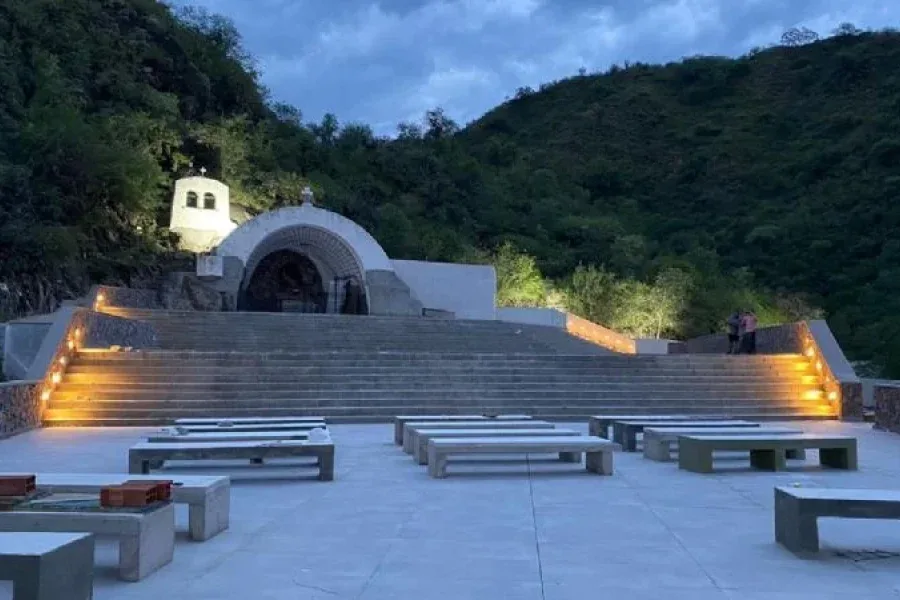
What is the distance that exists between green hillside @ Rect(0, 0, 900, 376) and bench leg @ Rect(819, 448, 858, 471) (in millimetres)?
11583

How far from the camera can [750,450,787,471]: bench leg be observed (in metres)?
8.04

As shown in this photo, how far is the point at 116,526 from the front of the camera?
3.88m

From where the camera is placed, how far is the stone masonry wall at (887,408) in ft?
40.7

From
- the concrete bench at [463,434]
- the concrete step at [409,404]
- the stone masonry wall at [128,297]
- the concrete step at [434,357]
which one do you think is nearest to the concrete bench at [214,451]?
the concrete bench at [463,434]

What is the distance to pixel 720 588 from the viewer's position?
3852mm

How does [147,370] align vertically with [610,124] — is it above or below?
below

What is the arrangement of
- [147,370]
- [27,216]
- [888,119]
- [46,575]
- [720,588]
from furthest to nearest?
[888,119] < [27,216] < [147,370] < [720,588] < [46,575]

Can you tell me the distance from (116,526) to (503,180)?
44.4 m

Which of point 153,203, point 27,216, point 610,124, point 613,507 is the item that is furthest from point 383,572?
point 610,124

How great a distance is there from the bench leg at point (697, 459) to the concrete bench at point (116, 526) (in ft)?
17.1

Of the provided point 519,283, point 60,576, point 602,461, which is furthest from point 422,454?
point 519,283

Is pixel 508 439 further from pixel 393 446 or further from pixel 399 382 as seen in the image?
pixel 399 382

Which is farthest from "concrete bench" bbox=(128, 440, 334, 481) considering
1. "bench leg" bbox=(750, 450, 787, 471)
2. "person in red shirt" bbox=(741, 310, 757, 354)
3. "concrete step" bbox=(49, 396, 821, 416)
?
"person in red shirt" bbox=(741, 310, 757, 354)

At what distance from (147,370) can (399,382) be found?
13.5ft
